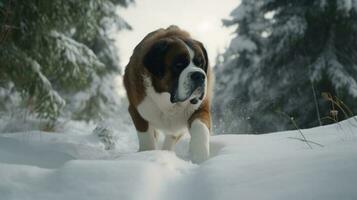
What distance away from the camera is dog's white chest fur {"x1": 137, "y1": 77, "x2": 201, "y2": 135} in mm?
4020

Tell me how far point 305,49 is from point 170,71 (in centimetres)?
863

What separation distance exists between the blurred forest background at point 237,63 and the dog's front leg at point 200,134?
69cm

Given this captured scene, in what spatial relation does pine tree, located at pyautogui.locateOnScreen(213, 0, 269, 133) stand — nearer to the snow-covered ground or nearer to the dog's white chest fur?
the dog's white chest fur

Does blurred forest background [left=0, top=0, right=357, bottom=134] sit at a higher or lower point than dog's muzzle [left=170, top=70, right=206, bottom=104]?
lower

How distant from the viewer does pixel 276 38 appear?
1214 cm

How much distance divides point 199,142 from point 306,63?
9.03 m

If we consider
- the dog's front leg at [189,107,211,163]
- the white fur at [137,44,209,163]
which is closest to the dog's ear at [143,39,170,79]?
the white fur at [137,44,209,163]

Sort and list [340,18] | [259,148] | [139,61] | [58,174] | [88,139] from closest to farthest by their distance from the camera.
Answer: [58,174] → [259,148] → [139,61] → [88,139] → [340,18]

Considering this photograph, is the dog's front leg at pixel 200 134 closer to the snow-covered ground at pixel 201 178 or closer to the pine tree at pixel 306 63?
the snow-covered ground at pixel 201 178

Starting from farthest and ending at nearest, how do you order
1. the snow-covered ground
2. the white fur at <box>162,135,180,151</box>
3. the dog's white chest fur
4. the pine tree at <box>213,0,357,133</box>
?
the pine tree at <box>213,0,357,133</box> → the white fur at <box>162,135,180,151</box> → the dog's white chest fur → the snow-covered ground

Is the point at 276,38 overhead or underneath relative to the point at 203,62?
underneath

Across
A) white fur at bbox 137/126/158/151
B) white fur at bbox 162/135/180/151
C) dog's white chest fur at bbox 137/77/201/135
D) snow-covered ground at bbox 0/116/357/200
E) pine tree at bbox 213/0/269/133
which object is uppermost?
snow-covered ground at bbox 0/116/357/200

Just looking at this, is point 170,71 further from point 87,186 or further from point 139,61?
point 87,186

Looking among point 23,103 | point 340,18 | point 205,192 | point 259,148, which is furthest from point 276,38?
point 205,192
